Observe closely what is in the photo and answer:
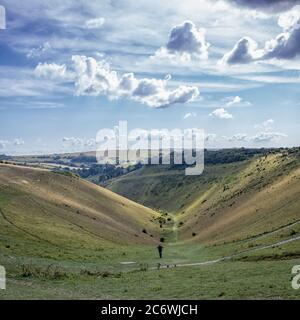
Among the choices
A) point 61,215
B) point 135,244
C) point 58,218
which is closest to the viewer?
point 58,218

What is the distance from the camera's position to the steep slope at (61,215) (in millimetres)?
62531

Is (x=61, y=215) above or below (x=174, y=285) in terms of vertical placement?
below

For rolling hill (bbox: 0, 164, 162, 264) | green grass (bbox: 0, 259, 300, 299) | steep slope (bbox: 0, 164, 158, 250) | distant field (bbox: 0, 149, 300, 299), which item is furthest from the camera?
steep slope (bbox: 0, 164, 158, 250)

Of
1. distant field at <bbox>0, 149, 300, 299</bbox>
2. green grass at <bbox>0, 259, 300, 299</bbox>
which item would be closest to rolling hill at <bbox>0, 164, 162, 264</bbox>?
distant field at <bbox>0, 149, 300, 299</bbox>

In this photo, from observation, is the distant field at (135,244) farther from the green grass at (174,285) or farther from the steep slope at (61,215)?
the steep slope at (61,215)

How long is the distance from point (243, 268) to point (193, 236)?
54.3 meters

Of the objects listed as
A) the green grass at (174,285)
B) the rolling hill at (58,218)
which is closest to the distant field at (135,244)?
the green grass at (174,285)

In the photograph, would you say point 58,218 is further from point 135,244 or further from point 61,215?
point 135,244

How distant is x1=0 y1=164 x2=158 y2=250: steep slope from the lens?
6253cm

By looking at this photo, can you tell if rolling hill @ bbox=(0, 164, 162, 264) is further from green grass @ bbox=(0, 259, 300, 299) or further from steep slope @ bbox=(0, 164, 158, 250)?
green grass @ bbox=(0, 259, 300, 299)

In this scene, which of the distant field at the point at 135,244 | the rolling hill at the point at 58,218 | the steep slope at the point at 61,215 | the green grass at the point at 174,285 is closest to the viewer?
the green grass at the point at 174,285

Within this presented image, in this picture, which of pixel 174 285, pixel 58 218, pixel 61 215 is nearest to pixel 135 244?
pixel 61 215

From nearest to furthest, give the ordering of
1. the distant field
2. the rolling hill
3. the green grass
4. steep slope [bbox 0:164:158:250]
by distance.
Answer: the green grass < the distant field < the rolling hill < steep slope [bbox 0:164:158:250]

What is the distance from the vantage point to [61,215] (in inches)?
3088
